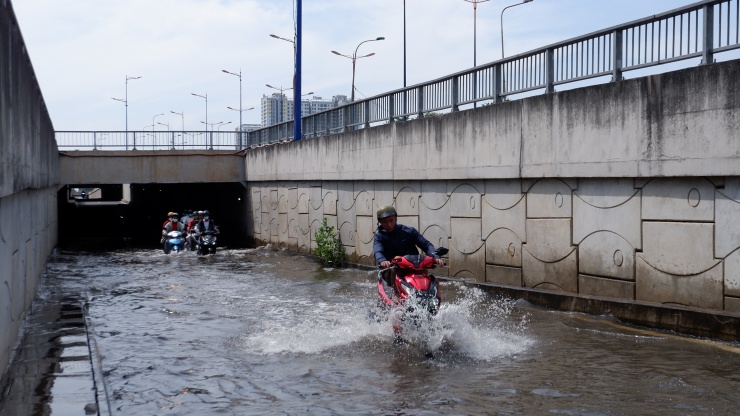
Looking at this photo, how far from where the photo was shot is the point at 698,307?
427 inches

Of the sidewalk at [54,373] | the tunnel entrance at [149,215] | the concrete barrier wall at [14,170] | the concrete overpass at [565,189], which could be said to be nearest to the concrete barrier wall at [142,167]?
the tunnel entrance at [149,215]

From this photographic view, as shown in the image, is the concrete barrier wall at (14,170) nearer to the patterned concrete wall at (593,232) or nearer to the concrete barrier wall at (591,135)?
the concrete barrier wall at (591,135)

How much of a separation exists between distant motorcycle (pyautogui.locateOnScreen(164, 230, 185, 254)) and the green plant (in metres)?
7.30

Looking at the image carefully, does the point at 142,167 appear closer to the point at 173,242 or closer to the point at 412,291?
the point at 173,242

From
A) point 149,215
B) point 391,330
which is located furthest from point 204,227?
point 149,215

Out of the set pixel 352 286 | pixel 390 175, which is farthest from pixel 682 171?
pixel 390 175

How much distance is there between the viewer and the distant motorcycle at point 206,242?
92.7 ft

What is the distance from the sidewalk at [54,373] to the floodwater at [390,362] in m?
0.26

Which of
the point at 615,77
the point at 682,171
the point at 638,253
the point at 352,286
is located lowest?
the point at 352,286

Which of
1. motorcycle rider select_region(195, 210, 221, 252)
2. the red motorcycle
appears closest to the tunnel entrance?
motorcycle rider select_region(195, 210, 221, 252)

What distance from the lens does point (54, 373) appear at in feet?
27.0

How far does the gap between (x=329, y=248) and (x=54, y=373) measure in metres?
14.8

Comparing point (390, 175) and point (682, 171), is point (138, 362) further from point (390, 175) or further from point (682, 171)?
point (390, 175)

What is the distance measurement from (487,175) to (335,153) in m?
8.66
